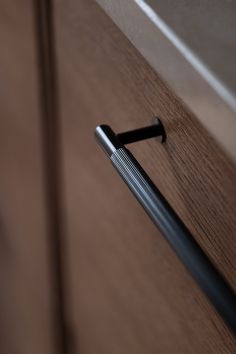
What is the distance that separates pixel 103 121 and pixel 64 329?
13.7 inches

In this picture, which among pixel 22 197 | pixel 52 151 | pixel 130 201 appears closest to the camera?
pixel 130 201

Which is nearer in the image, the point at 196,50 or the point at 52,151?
the point at 196,50

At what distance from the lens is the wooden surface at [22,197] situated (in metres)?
0.50

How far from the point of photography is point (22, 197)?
2.04 feet

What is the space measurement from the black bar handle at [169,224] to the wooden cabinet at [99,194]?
0.02 m

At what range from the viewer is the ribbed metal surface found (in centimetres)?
21

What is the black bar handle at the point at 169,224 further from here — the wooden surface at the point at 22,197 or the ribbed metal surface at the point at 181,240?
the wooden surface at the point at 22,197

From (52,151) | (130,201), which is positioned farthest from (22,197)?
(130,201)

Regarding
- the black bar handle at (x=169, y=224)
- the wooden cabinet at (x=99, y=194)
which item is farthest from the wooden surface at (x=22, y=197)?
the black bar handle at (x=169, y=224)

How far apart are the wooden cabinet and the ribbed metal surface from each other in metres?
0.02

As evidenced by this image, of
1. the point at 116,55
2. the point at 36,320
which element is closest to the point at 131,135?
the point at 116,55

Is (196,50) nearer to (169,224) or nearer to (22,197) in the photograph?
(169,224)

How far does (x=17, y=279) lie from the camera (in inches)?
29.0

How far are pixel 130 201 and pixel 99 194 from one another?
6 cm
